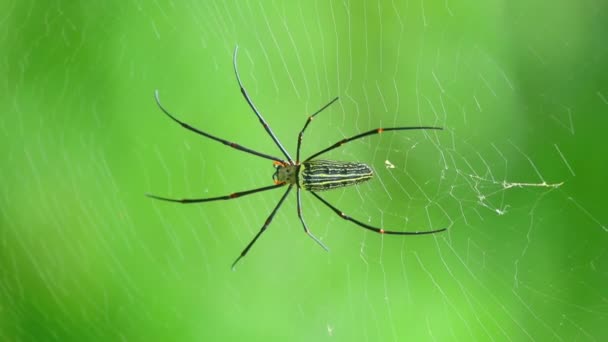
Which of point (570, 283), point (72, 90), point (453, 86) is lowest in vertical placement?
point (570, 283)

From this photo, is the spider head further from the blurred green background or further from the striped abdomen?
the blurred green background

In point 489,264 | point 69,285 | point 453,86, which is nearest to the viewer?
point 489,264

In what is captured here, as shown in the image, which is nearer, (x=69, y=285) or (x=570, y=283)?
(x=570, y=283)

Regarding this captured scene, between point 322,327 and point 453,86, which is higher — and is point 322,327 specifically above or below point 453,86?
below

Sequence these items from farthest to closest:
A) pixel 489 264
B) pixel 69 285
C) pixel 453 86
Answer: pixel 69 285
pixel 453 86
pixel 489 264

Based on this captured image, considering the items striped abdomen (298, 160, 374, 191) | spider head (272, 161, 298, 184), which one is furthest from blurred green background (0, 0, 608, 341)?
striped abdomen (298, 160, 374, 191)

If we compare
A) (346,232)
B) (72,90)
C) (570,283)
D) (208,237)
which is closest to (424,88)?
(346,232)

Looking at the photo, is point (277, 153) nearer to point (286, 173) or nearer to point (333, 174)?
point (286, 173)

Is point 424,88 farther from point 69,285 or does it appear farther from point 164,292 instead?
point 69,285
